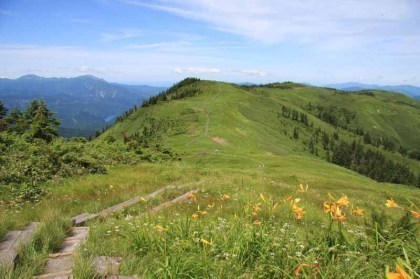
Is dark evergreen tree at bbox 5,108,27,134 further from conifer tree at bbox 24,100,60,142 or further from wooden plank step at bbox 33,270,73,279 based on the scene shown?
wooden plank step at bbox 33,270,73,279

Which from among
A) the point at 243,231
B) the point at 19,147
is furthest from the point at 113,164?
the point at 243,231

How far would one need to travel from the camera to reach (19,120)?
61156mm

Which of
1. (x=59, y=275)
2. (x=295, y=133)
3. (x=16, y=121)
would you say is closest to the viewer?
(x=59, y=275)

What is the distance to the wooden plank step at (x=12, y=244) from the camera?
5191 millimetres

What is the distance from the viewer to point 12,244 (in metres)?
6.11

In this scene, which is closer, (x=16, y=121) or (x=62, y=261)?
(x=62, y=261)

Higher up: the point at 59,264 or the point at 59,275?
the point at 59,275

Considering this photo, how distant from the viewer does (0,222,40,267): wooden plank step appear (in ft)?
17.0

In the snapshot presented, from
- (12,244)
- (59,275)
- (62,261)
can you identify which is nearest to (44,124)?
(12,244)

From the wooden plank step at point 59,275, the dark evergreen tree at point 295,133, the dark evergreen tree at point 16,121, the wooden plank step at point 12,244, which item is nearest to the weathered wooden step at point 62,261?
the wooden plank step at point 59,275

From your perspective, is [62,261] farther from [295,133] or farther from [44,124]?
[295,133]

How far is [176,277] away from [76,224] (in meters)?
4.79

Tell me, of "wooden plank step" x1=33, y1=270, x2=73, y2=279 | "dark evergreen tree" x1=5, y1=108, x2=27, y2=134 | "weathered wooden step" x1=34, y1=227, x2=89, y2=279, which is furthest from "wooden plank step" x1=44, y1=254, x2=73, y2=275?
"dark evergreen tree" x1=5, y1=108, x2=27, y2=134

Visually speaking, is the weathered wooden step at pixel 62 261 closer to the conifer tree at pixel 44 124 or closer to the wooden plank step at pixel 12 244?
the wooden plank step at pixel 12 244
